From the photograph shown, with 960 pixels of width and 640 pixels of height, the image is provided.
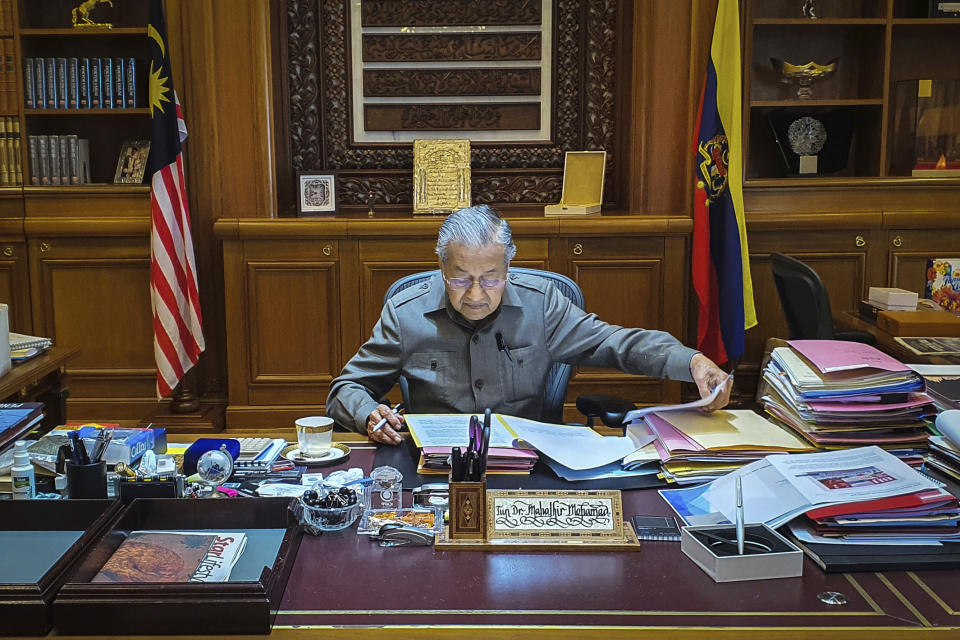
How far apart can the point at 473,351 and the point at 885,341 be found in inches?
60.6

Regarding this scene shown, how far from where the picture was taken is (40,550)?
1.35 meters

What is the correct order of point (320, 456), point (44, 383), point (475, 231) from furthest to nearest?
1. point (44, 383)
2. point (475, 231)
3. point (320, 456)

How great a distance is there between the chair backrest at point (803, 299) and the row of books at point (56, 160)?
3.03 metres

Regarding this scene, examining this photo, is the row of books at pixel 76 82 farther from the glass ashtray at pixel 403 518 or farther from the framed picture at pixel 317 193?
the glass ashtray at pixel 403 518

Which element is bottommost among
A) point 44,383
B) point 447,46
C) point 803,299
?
point 44,383

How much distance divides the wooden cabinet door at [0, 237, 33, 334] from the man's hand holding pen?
271cm

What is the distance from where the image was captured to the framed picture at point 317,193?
13.3ft

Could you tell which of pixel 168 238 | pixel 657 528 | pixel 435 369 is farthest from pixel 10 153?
pixel 657 528

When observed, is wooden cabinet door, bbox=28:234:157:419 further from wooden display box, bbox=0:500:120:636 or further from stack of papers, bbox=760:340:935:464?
stack of papers, bbox=760:340:935:464

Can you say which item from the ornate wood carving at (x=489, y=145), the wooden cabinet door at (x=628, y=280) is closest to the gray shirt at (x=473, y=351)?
the wooden cabinet door at (x=628, y=280)

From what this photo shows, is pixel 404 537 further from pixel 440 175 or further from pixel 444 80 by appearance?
pixel 444 80

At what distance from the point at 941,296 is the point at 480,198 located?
6.82ft

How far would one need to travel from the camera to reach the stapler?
4.73 ft

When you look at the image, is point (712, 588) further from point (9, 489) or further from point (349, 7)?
point (349, 7)
